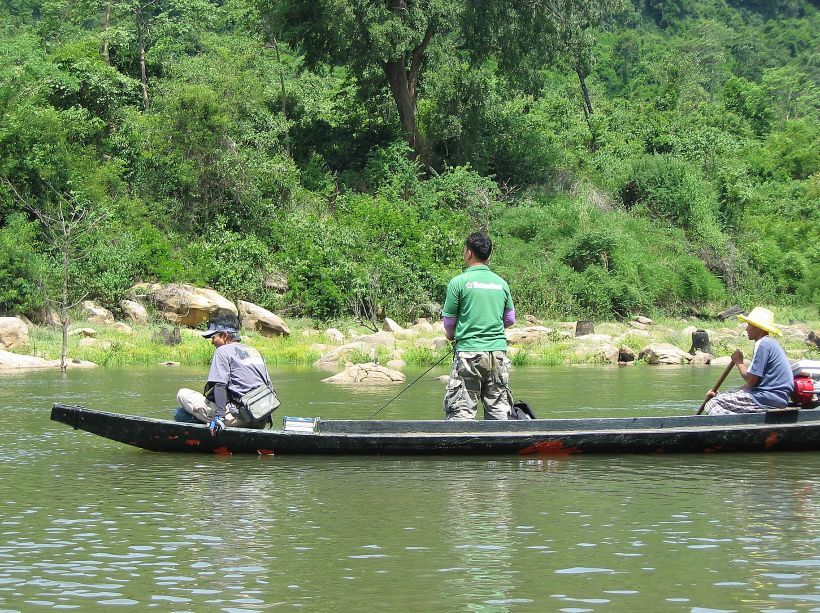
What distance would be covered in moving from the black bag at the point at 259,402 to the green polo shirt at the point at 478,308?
1.72 metres

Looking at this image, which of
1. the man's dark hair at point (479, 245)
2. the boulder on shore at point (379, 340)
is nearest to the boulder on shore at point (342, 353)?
the boulder on shore at point (379, 340)

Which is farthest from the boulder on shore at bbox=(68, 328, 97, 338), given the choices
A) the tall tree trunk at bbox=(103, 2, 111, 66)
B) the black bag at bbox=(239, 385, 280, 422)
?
the black bag at bbox=(239, 385, 280, 422)

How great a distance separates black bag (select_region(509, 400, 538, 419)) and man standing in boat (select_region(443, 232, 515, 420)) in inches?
16.7

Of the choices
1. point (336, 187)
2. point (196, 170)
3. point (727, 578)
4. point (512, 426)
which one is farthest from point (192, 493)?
point (336, 187)

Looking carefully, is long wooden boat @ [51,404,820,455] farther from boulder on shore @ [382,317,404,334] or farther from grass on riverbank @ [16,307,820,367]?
boulder on shore @ [382,317,404,334]

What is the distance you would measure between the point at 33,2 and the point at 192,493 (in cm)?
4738

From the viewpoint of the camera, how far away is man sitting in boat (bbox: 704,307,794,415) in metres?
9.83

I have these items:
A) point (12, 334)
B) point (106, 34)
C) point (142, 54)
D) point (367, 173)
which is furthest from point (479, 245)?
point (106, 34)

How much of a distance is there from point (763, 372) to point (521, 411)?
2.14 m

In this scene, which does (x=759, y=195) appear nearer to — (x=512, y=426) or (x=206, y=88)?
(x=206, y=88)

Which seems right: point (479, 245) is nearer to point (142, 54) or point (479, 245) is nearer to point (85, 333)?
point (85, 333)

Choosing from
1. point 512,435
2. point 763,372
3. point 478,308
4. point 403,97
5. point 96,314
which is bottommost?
point 512,435

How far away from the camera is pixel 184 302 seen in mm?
27859

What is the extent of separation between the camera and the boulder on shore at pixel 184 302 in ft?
90.7
